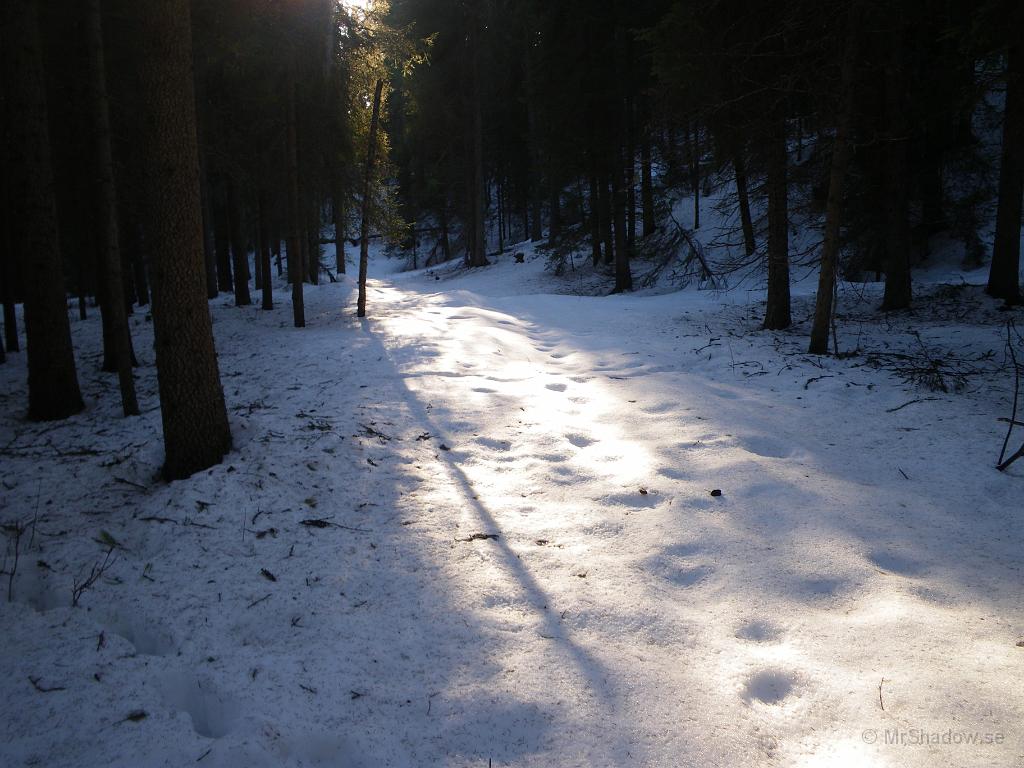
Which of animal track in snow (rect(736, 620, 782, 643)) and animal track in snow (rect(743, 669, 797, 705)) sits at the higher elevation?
animal track in snow (rect(736, 620, 782, 643))

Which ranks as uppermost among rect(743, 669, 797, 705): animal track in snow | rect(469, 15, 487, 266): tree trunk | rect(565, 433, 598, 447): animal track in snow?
rect(469, 15, 487, 266): tree trunk

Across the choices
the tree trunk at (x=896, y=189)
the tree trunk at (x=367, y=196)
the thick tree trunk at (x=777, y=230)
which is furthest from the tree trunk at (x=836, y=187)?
the tree trunk at (x=367, y=196)

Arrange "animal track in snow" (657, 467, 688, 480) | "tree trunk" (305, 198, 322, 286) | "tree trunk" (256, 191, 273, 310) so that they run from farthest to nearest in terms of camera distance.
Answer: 1. "tree trunk" (305, 198, 322, 286)
2. "tree trunk" (256, 191, 273, 310)
3. "animal track in snow" (657, 467, 688, 480)

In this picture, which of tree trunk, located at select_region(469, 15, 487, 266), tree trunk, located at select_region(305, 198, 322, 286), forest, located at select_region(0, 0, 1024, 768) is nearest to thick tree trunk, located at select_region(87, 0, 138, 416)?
forest, located at select_region(0, 0, 1024, 768)

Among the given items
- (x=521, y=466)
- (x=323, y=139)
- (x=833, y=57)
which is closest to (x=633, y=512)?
(x=521, y=466)

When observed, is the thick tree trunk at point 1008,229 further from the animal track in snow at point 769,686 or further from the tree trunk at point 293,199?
the tree trunk at point 293,199

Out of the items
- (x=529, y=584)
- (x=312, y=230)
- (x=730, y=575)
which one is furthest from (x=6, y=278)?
(x=730, y=575)

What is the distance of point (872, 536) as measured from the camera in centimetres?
366

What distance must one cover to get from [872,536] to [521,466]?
8.54ft

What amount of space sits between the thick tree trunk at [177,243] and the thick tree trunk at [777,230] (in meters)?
7.90

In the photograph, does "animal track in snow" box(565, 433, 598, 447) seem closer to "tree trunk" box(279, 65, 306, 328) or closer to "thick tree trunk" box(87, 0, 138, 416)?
"thick tree trunk" box(87, 0, 138, 416)

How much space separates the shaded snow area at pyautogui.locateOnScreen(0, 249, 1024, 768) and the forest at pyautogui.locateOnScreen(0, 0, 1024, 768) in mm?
20

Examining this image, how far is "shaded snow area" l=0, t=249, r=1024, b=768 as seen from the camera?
89.0 inches

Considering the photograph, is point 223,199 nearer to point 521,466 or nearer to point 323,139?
point 323,139
